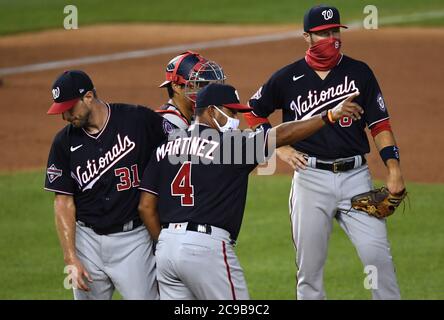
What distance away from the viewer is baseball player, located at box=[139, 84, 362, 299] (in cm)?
605

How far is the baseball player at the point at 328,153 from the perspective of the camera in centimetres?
721

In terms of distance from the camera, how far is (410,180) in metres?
12.8

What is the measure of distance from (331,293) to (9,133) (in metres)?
8.28

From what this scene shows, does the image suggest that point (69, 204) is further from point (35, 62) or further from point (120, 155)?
point (35, 62)

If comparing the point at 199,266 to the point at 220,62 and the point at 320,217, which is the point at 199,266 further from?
the point at 220,62

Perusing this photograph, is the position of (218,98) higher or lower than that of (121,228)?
higher

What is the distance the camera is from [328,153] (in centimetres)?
724

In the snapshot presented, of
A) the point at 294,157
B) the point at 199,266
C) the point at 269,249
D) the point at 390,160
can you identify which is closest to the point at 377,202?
the point at 390,160

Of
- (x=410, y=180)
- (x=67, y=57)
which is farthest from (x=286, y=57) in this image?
(x=410, y=180)

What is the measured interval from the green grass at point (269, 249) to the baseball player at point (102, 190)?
8.21 feet

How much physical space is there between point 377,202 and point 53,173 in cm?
224

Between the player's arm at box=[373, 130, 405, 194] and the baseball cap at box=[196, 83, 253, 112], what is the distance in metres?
1.45

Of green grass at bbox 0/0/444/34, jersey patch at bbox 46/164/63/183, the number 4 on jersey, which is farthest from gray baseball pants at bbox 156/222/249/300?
green grass at bbox 0/0/444/34

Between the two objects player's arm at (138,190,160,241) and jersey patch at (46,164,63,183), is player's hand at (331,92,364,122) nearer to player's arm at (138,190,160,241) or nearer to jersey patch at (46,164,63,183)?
player's arm at (138,190,160,241)
